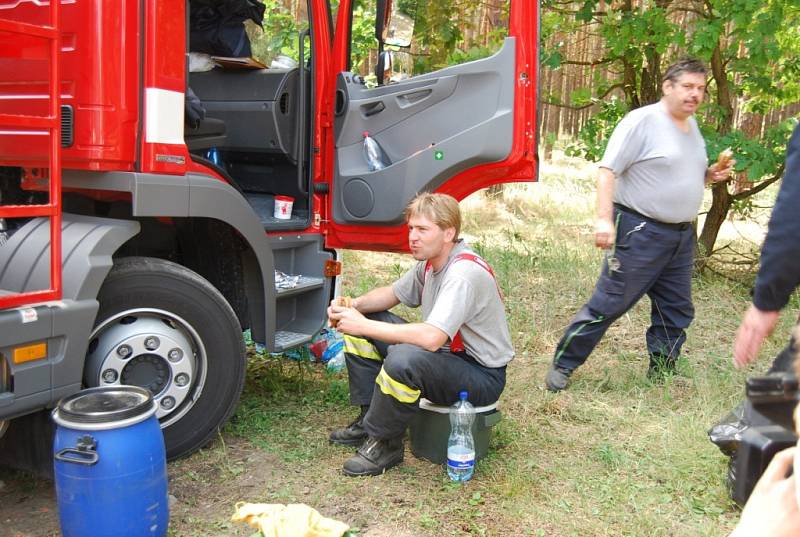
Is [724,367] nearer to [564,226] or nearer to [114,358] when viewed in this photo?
[114,358]

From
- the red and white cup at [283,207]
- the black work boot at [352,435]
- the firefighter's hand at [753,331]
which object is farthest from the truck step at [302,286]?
the firefighter's hand at [753,331]

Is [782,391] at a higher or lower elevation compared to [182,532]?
higher

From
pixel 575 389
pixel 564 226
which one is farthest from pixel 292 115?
pixel 564 226

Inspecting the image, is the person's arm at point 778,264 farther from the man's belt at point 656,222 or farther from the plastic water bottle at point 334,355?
the plastic water bottle at point 334,355

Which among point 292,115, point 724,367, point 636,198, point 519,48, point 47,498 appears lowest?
point 47,498

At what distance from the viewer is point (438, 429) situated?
3592 millimetres

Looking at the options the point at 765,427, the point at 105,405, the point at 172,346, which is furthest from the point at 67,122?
the point at 765,427

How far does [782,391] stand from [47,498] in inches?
121

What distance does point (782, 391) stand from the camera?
49.4 inches

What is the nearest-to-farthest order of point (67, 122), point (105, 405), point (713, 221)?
point (105, 405) → point (67, 122) → point (713, 221)

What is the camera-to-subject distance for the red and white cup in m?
4.48

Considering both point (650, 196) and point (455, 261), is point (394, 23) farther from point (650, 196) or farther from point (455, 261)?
point (650, 196)

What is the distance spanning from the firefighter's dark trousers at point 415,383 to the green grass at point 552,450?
0.30 meters

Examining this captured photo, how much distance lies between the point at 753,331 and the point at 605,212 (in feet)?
6.28
